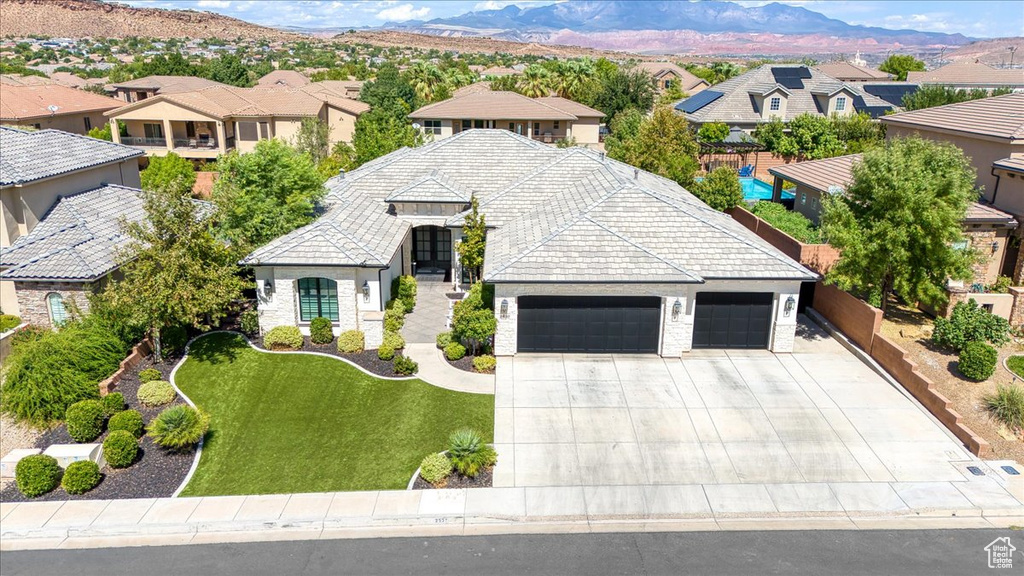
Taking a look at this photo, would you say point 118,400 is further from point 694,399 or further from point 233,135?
point 233,135

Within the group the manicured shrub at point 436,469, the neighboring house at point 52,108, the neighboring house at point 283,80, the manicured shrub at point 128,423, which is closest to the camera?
the manicured shrub at point 436,469

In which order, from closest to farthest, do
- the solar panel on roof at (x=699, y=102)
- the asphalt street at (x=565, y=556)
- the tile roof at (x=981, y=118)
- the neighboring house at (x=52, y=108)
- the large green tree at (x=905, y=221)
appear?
the asphalt street at (x=565, y=556)
the large green tree at (x=905, y=221)
the tile roof at (x=981, y=118)
the neighboring house at (x=52, y=108)
the solar panel on roof at (x=699, y=102)

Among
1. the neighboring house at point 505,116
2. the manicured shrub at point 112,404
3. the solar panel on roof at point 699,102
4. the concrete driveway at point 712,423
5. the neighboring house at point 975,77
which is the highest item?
the neighboring house at point 975,77

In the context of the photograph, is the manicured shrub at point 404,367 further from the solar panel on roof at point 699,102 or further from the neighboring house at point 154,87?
the neighboring house at point 154,87

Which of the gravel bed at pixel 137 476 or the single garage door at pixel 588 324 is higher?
the single garage door at pixel 588 324

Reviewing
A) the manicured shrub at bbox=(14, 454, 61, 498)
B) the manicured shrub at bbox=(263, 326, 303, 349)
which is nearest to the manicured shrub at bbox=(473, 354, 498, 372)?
the manicured shrub at bbox=(263, 326, 303, 349)

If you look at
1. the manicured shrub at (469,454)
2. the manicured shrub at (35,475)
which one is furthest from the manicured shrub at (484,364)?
the manicured shrub at (35,475)

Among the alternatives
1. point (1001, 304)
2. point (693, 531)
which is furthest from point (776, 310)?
point (693, 531)
